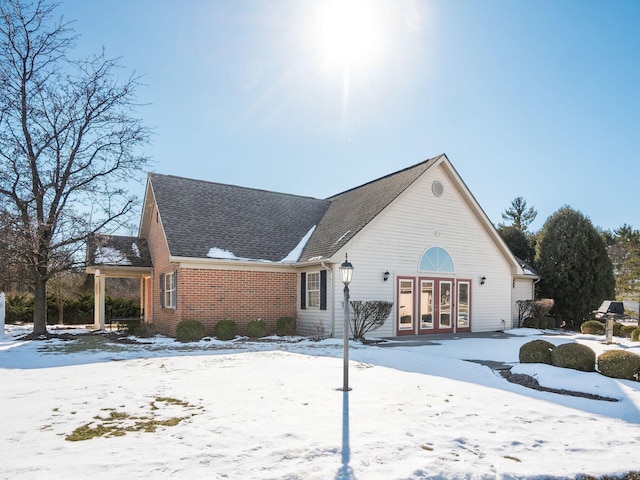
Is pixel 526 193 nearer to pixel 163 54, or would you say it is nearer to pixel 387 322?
pixel 387 322

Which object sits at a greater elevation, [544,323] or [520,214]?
[520,214]

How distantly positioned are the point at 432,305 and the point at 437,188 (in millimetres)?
4326

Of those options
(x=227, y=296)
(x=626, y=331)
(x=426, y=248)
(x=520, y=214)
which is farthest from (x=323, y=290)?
(x=520, y=214)

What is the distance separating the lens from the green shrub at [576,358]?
859cm

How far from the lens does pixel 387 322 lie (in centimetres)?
1600

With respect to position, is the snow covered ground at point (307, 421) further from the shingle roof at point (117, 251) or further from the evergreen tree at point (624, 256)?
the evergreen tree at point (624, 256)

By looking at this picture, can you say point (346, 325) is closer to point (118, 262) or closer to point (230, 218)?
point (230, 218)

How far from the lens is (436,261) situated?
56.5ft

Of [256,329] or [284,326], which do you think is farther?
[284,326]

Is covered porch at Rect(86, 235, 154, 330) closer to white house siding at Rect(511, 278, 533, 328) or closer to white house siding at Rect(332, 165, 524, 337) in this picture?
white house siding at Rect(332, 165, 524, 337)

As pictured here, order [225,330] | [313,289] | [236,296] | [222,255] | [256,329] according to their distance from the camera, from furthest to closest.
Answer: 1. [313,289]
2. [236,296]
3. [222,255]
4. [256,329]
5. [225,330]

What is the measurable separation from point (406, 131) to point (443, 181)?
3311 millimetres

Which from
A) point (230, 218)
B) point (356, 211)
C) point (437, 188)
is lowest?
point (230, 218)

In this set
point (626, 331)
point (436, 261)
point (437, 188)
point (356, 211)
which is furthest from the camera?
point (356, 211)
